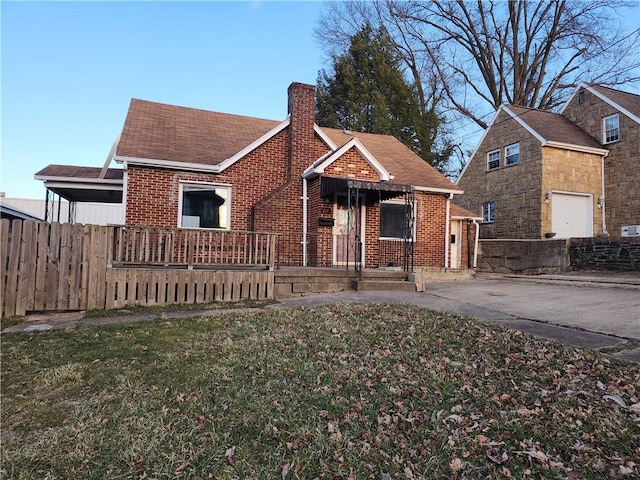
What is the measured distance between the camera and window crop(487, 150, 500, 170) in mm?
21420

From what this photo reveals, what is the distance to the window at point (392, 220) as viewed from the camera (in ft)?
44.7

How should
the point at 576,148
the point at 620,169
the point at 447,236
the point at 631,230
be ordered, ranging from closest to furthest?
the point at 447,236 → the point at 631,230 → the point at 620,169 → the point at 576,148

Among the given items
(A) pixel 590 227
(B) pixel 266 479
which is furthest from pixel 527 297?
(A) pixel 590 227

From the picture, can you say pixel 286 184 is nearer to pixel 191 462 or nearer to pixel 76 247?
pixel 76 247

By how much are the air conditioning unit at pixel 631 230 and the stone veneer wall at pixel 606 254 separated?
464cm

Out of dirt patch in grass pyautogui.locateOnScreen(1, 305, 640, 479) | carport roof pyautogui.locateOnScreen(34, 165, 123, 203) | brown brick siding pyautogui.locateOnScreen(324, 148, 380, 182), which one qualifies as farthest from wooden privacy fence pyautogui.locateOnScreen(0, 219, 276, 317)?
brown brick siding pyautogui.locateOnScreen(324, 148, 380, 182)

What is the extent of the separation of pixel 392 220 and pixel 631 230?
1201cm

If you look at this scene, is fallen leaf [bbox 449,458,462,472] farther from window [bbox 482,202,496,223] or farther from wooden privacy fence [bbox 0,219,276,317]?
window [bbox 482,202,496,223]

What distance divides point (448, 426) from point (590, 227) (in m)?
20.1

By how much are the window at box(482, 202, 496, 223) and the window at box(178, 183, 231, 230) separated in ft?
50.5

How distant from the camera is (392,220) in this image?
13781mm

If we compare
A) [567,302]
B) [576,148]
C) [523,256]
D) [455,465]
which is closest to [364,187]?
[567,302]

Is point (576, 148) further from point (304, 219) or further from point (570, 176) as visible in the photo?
point (304, 219)

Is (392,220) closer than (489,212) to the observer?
Yes
